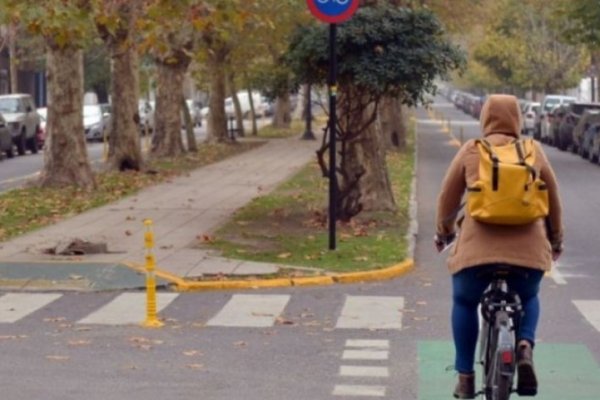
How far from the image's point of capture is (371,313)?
13289mm

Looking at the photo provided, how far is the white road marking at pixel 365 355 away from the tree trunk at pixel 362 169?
979 centimetres

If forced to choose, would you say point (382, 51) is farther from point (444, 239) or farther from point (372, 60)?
point (444, 239)

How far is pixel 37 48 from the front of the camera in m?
62.1

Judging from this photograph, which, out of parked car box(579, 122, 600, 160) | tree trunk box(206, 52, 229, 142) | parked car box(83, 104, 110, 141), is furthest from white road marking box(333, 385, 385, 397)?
parked car box(83, 104, 110, 141)

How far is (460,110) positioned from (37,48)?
6030cm

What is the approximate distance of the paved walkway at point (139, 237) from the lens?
15633mm

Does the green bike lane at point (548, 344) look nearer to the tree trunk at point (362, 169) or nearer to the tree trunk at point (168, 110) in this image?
the tree trunk at point (362, 169)

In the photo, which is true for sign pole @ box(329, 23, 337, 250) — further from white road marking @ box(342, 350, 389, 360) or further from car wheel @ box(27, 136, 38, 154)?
car wheel @ box(27, 136, 38, 154)

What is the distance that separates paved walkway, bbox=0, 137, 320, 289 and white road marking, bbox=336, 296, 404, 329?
1.99m

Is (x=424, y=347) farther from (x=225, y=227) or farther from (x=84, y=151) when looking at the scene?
(x=84, y=151)

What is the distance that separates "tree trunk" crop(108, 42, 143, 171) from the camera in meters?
34.3

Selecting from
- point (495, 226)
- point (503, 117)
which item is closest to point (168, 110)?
point (503, 117)

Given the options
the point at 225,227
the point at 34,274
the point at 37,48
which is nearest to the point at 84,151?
the point at 225,227

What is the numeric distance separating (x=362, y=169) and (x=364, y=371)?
12.0 metres
